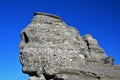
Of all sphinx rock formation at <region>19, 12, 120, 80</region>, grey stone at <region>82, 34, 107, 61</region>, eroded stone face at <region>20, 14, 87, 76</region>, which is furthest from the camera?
grey stone at <region>82, 34, 107, 61</region>

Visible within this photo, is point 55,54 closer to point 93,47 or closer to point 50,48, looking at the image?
point 50,48

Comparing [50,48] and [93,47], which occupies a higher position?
[93,47]

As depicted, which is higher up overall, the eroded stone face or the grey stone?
the grey stone

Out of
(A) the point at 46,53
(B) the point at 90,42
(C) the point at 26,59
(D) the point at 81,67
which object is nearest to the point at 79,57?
(D) the point at 81,67

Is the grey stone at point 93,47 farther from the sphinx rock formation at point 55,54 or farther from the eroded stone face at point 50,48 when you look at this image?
the eroded stone face at point 50,48

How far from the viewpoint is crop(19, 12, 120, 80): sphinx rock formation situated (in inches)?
1315

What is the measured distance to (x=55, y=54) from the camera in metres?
34.3

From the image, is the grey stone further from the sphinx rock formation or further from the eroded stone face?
the eroded stone face

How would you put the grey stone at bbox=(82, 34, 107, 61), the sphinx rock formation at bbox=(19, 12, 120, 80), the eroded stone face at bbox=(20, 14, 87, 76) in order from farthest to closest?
the grey stone at bbox=(82, 34, 107, 61) → the eroded stone face at bbox=(20, 14, 87, 76) → the sphinx rock formation at bbox=(19, 12, 120, 80)

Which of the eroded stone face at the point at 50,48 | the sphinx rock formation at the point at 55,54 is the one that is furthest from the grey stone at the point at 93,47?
the eroded stone face at the point at 50,48

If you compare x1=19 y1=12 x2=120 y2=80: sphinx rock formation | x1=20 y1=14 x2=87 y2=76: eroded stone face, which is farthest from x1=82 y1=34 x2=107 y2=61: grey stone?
x1=20 y1=14 x2=87 y2=76: eroded stone face

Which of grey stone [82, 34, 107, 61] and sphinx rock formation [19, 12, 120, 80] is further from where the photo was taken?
grey stone [82, 34, 107, 61]

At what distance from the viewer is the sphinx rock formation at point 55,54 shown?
110 feet

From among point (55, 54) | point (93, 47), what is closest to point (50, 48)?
point (55, 54)
